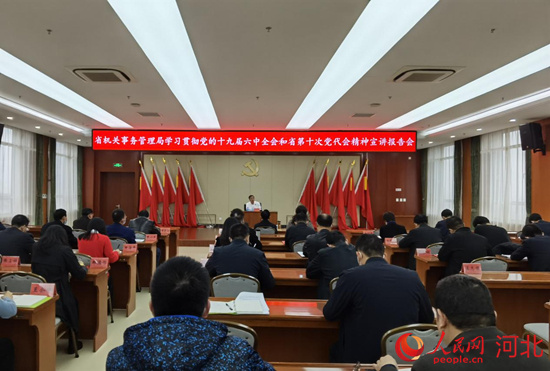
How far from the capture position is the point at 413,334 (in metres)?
1.73

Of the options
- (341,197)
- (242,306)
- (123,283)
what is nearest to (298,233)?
(123,283)

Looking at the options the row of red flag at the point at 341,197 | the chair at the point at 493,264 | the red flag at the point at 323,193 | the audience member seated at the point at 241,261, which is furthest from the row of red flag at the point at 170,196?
the chair at the point at 493,264

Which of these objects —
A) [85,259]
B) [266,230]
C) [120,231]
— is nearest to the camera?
[85,259]

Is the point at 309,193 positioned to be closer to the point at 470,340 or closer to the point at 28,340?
the point at 28,340

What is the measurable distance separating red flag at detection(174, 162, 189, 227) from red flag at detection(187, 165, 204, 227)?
0.45 ft

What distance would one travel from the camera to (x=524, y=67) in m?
5.11

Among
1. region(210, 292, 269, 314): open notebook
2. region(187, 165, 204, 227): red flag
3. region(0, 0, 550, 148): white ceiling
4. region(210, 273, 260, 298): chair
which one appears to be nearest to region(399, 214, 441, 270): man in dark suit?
region(0, 0, 550, 148): white ceiling

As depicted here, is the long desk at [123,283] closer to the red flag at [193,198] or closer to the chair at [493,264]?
the chair at [493,264]

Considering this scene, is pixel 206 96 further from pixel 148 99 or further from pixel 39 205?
pixel 39 205

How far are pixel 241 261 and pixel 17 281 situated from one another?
1.68 metres

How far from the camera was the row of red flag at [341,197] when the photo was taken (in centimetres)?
1065

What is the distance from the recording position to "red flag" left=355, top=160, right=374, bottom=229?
10.8 m

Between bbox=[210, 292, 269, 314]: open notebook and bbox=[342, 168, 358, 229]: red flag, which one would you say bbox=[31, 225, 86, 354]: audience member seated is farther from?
bbox=[342, 168, 358, 229]: red flag

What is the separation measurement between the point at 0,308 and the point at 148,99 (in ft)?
15.9
